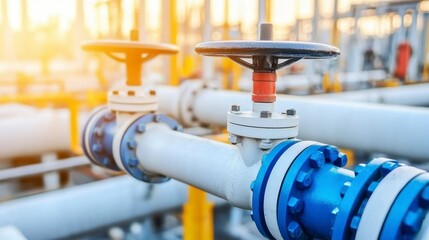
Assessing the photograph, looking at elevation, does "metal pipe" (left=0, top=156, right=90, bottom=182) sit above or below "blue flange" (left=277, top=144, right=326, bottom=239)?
below

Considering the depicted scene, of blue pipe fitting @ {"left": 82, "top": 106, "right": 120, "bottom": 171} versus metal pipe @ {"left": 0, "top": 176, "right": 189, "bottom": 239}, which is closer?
blue pipe fitting @ {"left": 82, "top": 106, "right": 120, "bottom": 171}

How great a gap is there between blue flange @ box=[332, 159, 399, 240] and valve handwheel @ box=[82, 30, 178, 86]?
0.58m

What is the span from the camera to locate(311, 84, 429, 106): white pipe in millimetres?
2445

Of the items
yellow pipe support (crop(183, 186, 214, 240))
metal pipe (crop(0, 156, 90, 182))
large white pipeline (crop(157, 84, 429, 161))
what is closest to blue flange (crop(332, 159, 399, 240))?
large white pipeline (crop(157, 84, 429, 161))

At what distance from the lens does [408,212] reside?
45 centimetres

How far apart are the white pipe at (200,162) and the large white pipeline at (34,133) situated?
4.19 feet

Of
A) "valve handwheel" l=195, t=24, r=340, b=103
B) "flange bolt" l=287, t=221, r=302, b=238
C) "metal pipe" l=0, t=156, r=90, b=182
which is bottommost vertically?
"metal pipe" l=0, t=156, r=90, b=182

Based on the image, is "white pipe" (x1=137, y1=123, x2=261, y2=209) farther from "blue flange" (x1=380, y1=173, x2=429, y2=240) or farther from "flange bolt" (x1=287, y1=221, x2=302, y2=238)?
"blue flange" (x1=380, y1=173, x2=429, y2=240)

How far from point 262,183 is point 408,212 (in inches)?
7.9

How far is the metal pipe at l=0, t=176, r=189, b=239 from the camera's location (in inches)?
48.3

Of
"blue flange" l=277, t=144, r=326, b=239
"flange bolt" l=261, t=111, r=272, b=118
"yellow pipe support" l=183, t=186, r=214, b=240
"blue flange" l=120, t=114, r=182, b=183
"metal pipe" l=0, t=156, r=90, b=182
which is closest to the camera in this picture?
"blue flange" l=277, t=144, r=326, b=239

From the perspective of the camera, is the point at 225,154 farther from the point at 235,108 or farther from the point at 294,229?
the point at 294,229

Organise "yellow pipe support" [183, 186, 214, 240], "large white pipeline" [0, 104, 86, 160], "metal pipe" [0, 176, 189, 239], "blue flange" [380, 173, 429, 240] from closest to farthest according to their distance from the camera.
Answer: "blue flange" [380, 173, 429, 240], "metal pipe" [0, 176, 189, 239], "yellow pipe support" [183, 186, 214, 240], "large white pipeline" [0, 104, 86, 160]

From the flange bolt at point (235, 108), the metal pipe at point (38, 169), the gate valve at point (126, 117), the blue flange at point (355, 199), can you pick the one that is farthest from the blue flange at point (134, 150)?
the metal pipe at point (38, 169)
